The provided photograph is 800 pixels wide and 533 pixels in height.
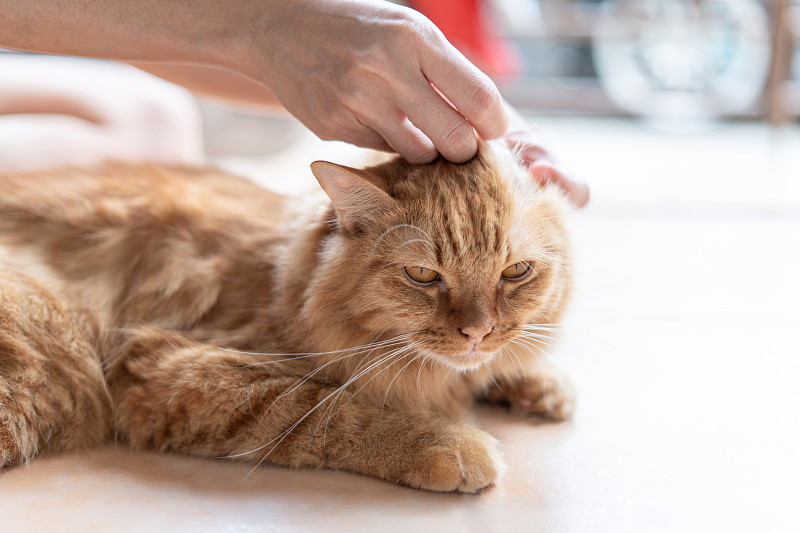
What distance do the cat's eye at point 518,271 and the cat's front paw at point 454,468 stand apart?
0.31 metres

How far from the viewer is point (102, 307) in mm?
1480

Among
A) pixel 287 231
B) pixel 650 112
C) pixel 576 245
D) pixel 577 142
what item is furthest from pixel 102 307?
pixel 650 112

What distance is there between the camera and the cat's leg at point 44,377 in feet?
4.30

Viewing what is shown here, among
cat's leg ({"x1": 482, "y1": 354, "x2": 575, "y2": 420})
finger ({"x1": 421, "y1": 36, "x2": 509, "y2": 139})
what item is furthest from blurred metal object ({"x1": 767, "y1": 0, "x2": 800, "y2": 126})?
finger ({"x1": 421, "y1": 36, "x2": 509, "y2": 139})

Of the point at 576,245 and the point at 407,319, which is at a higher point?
the point at 576,245

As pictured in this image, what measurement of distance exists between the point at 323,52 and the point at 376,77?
0.36 ft

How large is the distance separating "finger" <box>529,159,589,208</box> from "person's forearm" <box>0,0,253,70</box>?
618mm

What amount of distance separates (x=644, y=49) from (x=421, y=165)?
16.5ft

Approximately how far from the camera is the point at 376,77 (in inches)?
48.6

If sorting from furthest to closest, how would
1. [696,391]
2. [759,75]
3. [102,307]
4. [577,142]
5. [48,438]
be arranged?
[759,75] → [577,142] → [696,391] → [102,307] → [48,438]

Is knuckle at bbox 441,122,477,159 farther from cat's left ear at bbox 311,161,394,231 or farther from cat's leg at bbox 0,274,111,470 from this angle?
cat's leg at bbox 0,274,111,470

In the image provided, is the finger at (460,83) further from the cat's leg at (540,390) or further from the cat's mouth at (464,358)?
the cat's leg at (540,390)

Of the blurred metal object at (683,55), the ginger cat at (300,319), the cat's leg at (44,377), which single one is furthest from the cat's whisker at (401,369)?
the blurred metal object at (683,55)

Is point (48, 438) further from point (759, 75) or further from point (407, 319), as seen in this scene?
point (759, 75)
